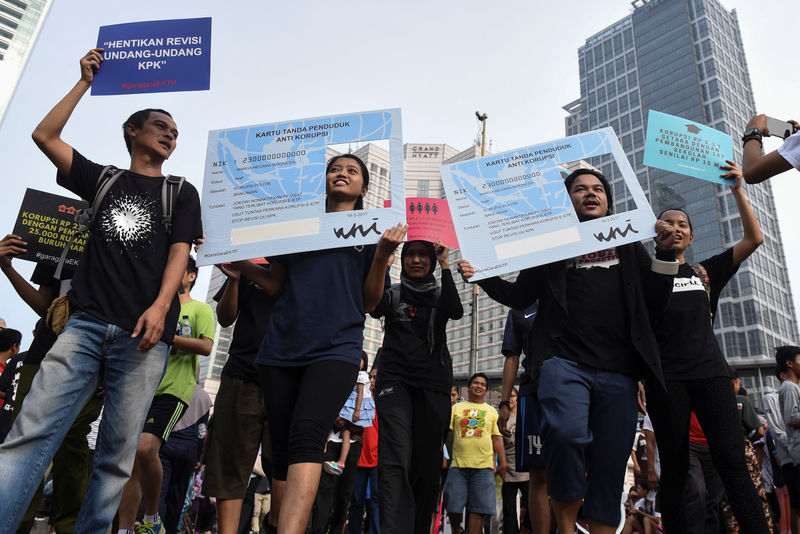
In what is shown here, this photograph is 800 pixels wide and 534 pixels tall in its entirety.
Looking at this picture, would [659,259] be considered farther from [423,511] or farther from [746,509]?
[423,511]

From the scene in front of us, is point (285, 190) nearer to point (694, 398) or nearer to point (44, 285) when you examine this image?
point (44, 285)

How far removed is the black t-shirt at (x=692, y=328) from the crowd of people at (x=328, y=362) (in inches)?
0.5

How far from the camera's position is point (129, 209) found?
2965 millimetres

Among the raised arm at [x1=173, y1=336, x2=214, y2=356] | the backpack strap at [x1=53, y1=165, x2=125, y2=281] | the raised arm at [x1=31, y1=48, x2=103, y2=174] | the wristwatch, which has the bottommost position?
the raised arm at [x1=173, y1=336, x2=214, y2=356]

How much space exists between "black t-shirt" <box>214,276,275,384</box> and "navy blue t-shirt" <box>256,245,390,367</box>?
0.90 m

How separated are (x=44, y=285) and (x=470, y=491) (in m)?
5.32

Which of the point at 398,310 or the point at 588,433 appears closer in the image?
the point at 588,433

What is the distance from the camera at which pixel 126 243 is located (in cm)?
288

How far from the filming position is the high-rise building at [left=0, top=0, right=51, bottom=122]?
115m

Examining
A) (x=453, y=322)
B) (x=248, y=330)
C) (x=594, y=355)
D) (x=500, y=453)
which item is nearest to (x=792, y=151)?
(x=594, y=355)

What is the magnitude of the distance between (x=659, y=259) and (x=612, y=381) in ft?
2.68

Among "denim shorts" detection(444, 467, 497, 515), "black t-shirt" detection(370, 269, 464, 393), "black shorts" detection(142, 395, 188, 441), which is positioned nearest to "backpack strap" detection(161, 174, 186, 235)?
"black t-shirt" detection(370, 269, 464, 393)

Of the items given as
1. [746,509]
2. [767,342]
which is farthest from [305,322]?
[767,342]

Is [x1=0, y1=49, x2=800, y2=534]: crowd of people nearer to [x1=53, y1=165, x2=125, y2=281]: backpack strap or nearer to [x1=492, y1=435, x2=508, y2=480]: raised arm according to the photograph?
[x1=53, y1=165, x2=125, y2=281]: backpack strap
